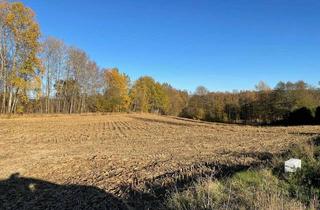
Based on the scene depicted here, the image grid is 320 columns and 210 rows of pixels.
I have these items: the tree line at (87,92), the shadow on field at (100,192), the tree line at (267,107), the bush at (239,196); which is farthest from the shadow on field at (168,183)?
the tree line at (267,107)

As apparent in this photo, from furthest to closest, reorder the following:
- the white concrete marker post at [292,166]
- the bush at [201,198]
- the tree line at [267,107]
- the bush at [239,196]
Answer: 1. the tree line at [267,107]
2. the white concrete marker post at [292,166]
3. the bush at [201,198]
4. the bush at [239,196]

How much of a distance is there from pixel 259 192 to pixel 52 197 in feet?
16.9

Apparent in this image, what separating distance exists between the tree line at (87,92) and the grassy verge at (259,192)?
34.6 metres

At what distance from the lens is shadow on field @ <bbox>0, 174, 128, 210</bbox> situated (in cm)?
655

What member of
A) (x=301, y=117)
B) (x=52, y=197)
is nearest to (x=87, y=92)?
(x=301, y=117)

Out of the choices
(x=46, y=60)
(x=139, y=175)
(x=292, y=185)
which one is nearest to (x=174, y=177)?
(x=139, y=175)

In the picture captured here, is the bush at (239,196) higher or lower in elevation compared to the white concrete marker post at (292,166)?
lower

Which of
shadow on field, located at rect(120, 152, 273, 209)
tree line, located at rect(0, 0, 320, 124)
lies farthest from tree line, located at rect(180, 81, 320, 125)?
shadow on field, located at rect(120, 152, 273, 209)

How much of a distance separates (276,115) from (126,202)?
238 ft

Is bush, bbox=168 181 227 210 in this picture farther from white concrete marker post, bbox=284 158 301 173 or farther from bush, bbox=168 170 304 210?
white concrete marker post, bbox=284 158 301 173

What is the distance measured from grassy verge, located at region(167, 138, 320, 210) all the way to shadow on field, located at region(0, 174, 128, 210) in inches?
65.0

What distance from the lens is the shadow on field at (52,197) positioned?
21.5ft

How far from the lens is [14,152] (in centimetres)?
1427

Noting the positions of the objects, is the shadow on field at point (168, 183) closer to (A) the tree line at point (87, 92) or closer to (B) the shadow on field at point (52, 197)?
(B) the shadow on field at point (52, 197)
